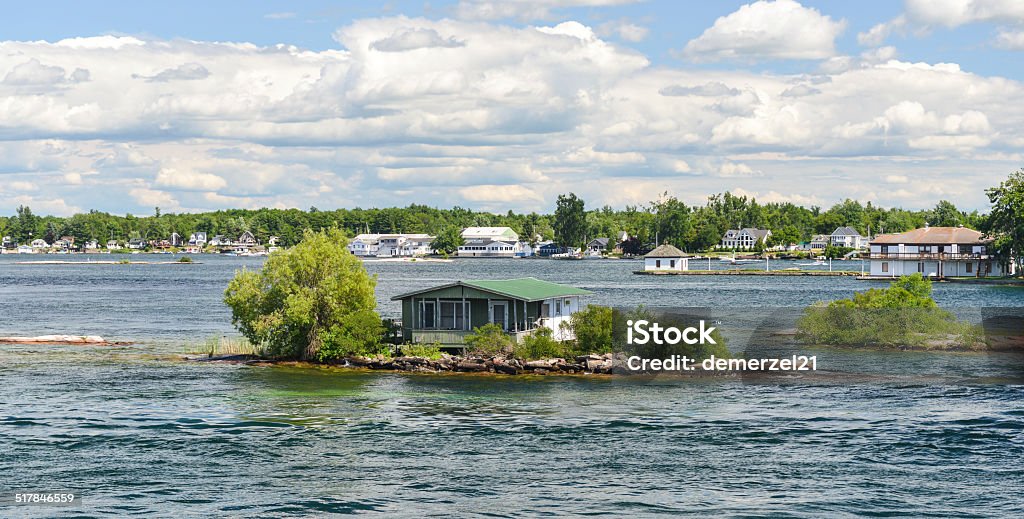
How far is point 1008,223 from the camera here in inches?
5915

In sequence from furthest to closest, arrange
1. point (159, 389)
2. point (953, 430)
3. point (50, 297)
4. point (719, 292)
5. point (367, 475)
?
point (719, 292) → point (50, 297) → point (159, 389) → point (953, 430) → point (367, 475)

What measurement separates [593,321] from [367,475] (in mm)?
23088

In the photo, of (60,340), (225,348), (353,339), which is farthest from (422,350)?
(60,340)

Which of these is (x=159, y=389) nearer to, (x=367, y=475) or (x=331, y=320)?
(x=331, y=320)

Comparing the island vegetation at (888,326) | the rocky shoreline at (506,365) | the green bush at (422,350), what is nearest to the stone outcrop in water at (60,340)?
the green bush at (422,350)

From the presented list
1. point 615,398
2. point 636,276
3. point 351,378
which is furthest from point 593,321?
point 636,276

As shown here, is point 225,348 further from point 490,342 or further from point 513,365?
point 513,365

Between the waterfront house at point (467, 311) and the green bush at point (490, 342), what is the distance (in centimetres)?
64

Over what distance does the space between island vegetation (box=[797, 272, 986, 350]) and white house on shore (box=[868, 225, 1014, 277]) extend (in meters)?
92.4

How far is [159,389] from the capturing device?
2079 inches

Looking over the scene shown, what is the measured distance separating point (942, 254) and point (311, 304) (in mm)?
121370

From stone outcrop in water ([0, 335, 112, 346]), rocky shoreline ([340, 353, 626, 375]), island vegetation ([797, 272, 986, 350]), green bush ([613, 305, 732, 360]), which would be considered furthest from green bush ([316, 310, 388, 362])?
island vegetation ([797, 272, 986, 350])

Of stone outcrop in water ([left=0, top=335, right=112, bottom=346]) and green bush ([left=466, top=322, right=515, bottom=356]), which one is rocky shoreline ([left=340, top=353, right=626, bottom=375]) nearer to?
green bush ([left=466, top=322, right=515, bottom=356])

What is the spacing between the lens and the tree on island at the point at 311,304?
58188 mm
